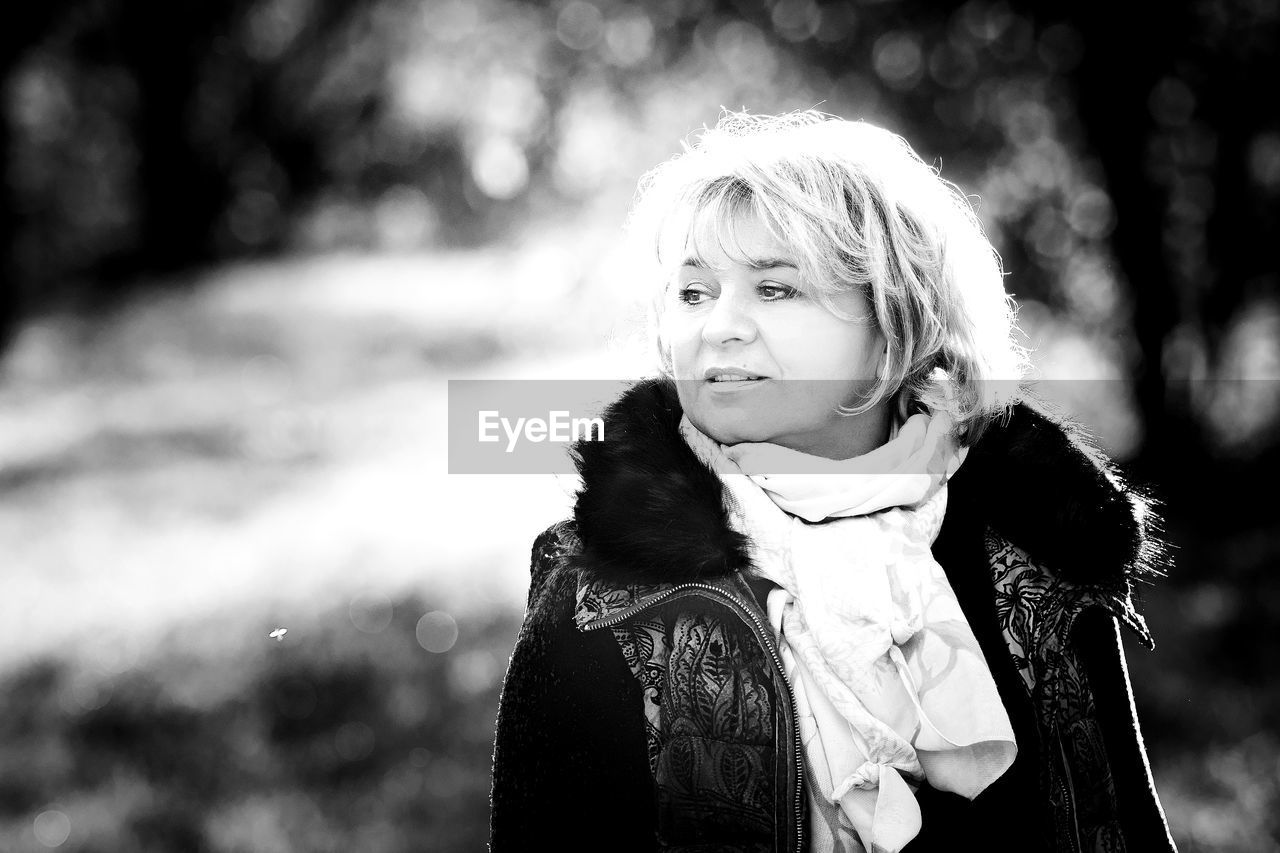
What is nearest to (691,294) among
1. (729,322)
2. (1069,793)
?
(729,322)

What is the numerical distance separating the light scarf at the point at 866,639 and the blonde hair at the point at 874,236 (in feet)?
0.70

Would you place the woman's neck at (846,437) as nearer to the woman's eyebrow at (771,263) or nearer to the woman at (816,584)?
the woman at (816,584)

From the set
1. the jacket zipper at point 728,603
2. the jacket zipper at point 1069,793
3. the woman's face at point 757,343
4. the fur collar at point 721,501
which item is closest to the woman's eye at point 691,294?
the woman's face at point 757,343

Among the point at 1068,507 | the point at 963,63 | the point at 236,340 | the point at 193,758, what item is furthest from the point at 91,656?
the point at 236,340

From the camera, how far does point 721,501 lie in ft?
6.64

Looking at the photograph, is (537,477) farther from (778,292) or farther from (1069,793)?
(1069,793)

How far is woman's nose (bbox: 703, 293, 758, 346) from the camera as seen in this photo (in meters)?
1.97

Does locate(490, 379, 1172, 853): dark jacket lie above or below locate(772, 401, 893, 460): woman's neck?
below

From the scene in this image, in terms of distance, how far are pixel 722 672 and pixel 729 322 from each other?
23.8 inches

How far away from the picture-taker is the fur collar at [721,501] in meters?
1.93

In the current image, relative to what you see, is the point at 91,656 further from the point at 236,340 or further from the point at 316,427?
the point at 236,340

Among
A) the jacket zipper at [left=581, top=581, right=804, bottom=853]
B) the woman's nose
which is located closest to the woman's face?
the woman's nose

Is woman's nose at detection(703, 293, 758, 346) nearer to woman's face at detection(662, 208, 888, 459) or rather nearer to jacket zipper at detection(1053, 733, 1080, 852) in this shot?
woman's face at detection(662, 208, 888, 459)

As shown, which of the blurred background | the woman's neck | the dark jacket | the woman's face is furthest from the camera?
the blurred background
